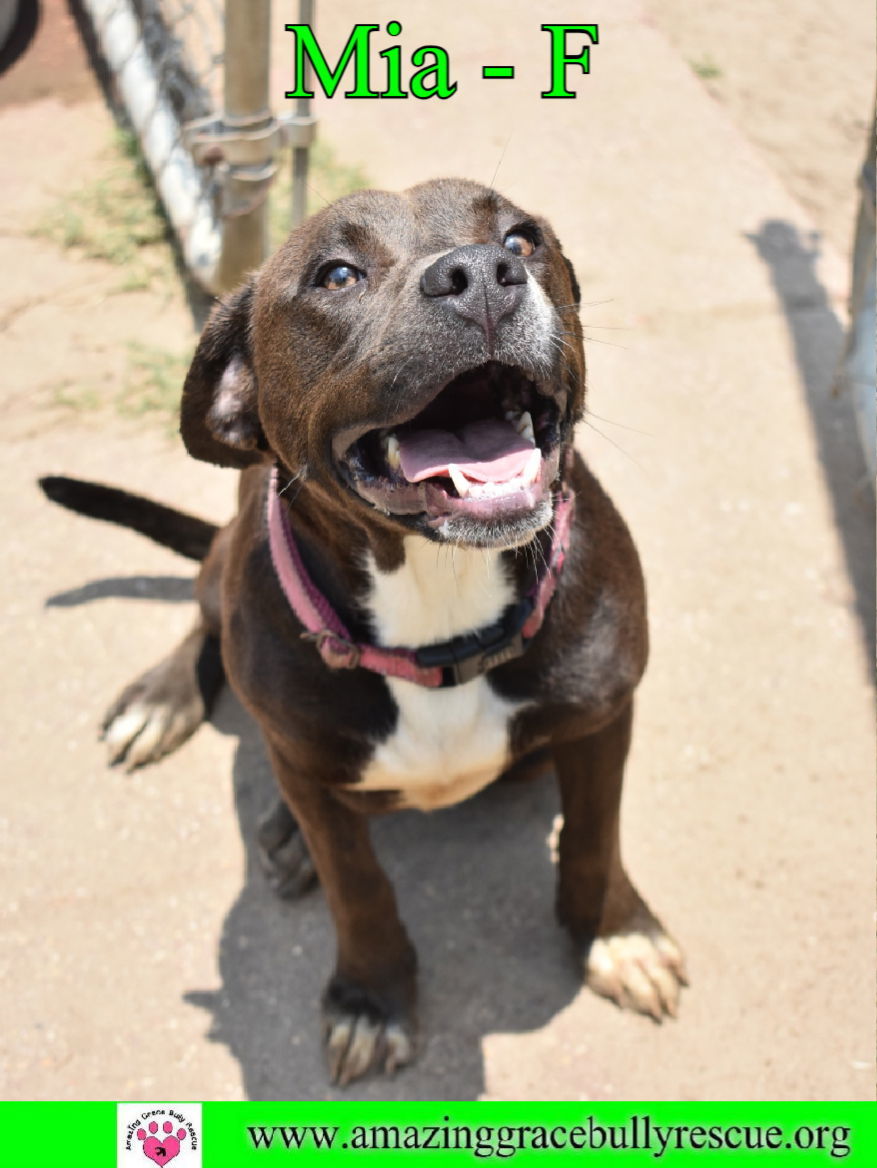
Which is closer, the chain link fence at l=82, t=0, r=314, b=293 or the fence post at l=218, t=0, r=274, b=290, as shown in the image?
the fence post at l=218, t=0, r=274, b=290

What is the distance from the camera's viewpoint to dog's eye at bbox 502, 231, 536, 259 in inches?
88.4

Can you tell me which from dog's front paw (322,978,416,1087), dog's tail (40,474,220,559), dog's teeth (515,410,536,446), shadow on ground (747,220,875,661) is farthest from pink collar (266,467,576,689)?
shadow on ground (747,220,875,661)

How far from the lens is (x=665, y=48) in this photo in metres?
5.96

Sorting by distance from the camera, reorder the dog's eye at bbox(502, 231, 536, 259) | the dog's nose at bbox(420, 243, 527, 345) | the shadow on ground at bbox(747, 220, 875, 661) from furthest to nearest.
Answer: the shadow on ground at bbox(747, 220, 875, 661) < the dog's eye at bbox(502, 231, 536, 259) < the dog's nose at bbox(420, 243, 527, 345)

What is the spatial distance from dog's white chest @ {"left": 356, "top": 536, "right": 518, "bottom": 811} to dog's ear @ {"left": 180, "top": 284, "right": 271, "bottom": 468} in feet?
1.29

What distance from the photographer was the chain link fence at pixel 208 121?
4.07 meters

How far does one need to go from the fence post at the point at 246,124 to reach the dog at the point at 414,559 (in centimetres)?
177

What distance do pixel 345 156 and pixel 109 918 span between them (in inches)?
136

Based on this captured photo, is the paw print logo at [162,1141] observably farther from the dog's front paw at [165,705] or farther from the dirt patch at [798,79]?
the dirt patch at [798,79]

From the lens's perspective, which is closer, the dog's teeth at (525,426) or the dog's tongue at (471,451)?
the dog's tongue at (471,451)

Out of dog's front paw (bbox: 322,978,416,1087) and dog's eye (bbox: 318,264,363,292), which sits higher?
dog's eye (bbox: 318,264,363,292)

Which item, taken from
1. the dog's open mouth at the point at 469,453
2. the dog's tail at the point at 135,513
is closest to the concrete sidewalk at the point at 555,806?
the dog's tail at the point at 135,513

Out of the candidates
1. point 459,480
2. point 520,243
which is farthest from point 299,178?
point 459,480

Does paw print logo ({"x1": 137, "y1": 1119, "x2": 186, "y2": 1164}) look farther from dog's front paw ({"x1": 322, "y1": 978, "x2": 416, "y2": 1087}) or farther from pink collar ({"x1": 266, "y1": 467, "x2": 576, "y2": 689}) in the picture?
pink collar ({"x1": 266, "y1": 467, "x2": 576, "y2": 689})
